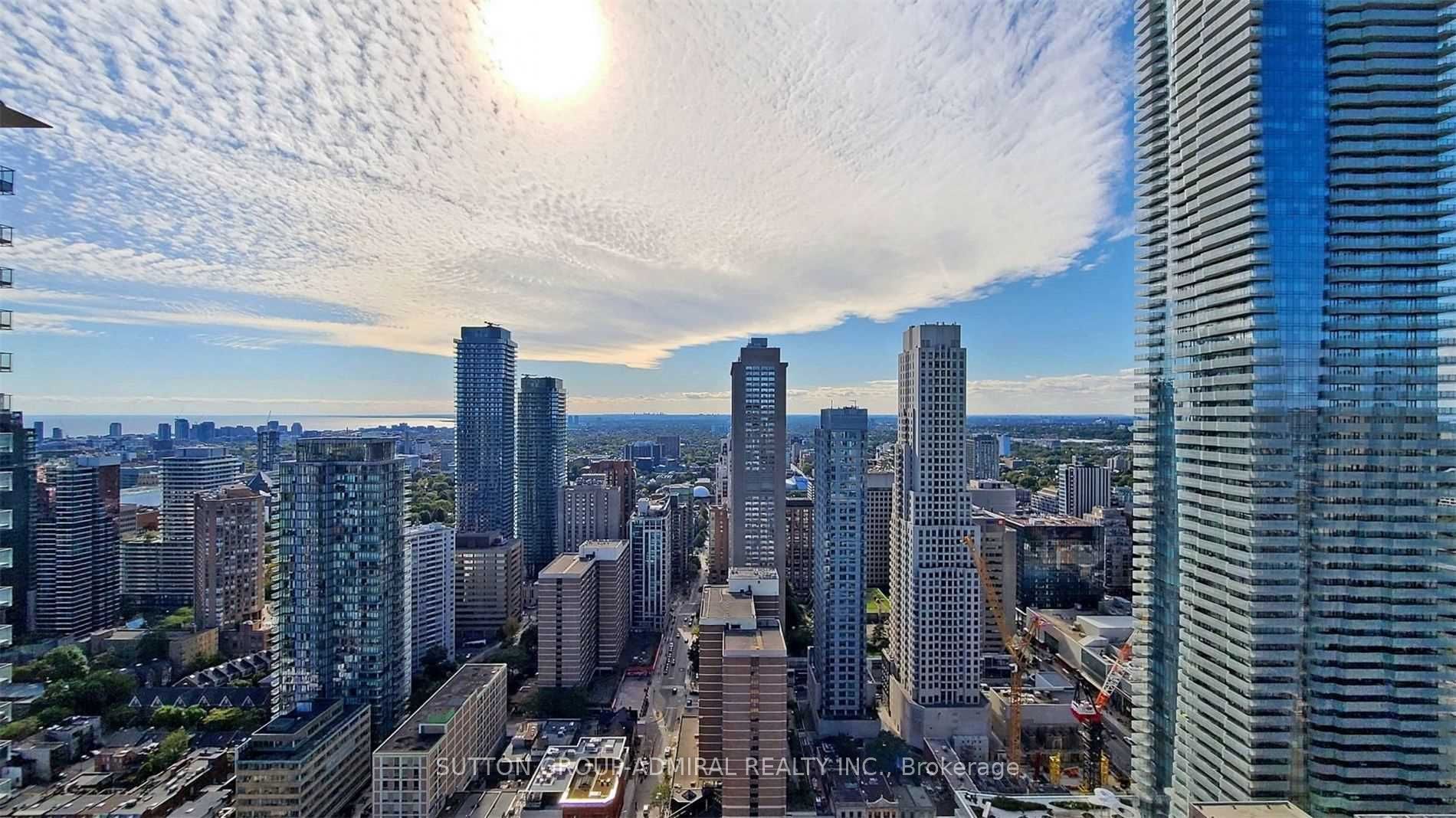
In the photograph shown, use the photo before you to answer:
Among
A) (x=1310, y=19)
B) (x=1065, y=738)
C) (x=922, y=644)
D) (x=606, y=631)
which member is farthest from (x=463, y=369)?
(x=1310, y=19)

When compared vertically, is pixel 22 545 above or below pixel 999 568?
above

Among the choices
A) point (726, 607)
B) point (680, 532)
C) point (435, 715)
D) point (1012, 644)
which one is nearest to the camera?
point (435, 715)

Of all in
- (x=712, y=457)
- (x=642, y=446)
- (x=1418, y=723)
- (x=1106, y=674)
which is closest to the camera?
(x=1418, y=723)

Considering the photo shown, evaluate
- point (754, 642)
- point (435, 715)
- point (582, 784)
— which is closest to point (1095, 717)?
point (754, 642)

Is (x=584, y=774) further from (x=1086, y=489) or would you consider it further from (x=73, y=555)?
(x=1086, y=489)

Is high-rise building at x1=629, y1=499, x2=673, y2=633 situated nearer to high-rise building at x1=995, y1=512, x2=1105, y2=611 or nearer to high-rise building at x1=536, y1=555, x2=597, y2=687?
high-rise building at x1=536, y1=555, x2=597, y2=687

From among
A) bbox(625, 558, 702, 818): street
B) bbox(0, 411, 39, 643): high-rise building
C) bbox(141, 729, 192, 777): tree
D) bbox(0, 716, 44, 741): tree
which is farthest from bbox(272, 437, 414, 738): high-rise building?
bbox(0, 411, 39, 643): high-rise building

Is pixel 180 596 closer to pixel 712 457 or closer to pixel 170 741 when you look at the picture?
pixel 170 741
